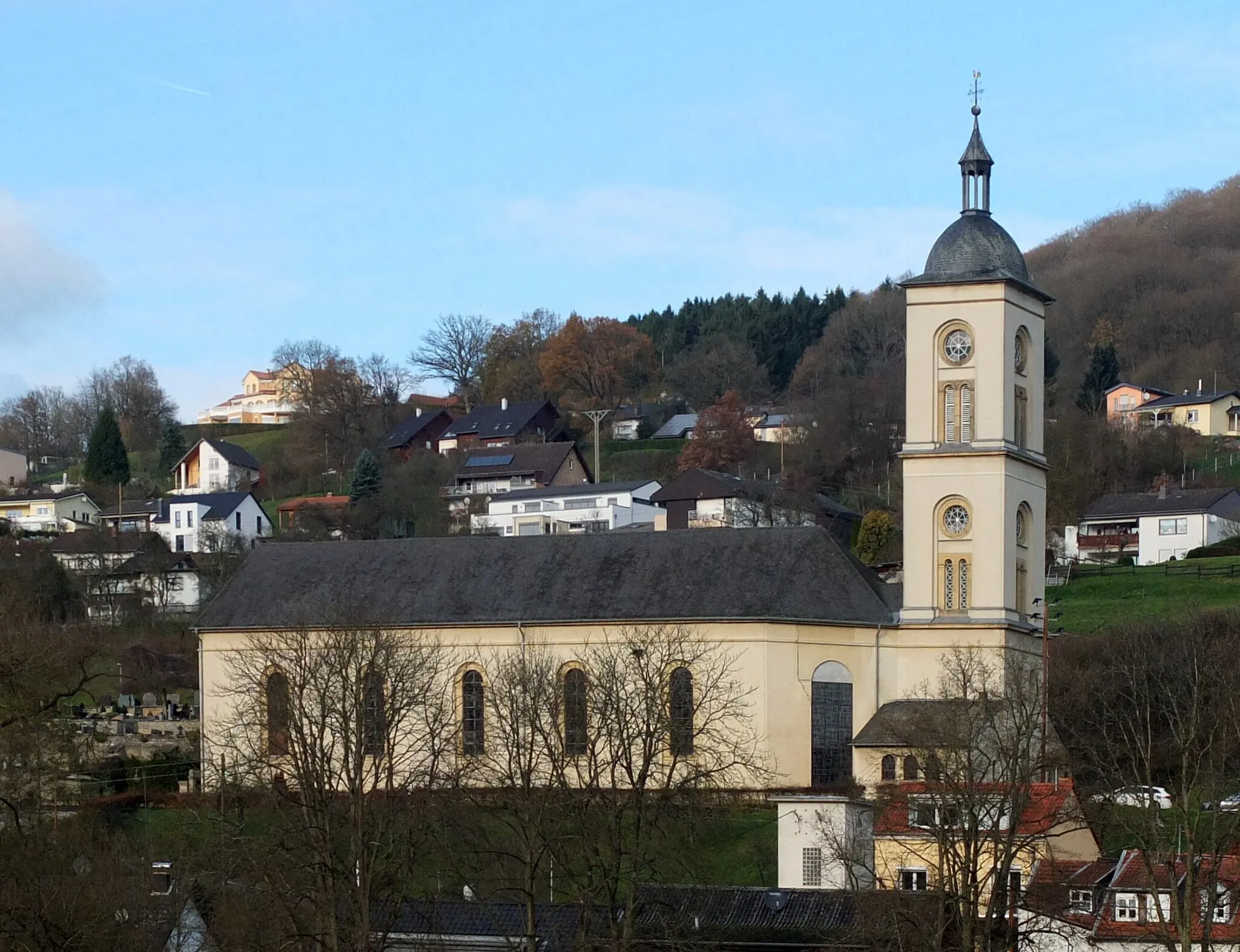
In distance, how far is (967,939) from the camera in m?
44.4

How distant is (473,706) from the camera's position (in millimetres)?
73250

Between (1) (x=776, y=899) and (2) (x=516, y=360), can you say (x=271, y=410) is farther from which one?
(1) (x=776, y=899)

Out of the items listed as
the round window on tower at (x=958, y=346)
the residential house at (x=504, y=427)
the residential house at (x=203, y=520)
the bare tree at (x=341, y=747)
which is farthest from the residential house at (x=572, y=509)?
the round window on tower at (x=958, y=346)

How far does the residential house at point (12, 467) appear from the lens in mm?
163250

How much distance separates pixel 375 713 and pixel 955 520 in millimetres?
17183

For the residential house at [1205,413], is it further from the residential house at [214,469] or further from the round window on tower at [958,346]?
the round window on tower at [958,346]

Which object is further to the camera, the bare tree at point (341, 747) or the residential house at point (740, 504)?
the residential house at point (740, 504)

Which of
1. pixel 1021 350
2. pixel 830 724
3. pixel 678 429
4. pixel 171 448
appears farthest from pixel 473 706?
pixel 171 448

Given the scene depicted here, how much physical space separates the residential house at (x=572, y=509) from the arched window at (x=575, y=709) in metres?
47.1

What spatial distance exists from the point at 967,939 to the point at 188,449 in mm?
120752

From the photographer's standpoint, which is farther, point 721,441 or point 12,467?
point 12,467

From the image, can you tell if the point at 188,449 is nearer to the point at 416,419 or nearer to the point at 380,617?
the point at 416,419

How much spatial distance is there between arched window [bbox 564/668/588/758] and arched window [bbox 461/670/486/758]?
292cm

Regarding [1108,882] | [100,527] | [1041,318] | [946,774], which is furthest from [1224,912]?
[100,527]
